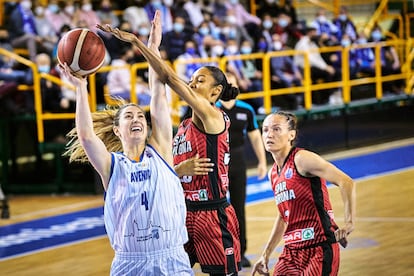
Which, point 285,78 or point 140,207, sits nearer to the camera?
point 140,207

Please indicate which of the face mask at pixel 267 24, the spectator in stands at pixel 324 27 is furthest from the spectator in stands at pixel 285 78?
the spectator in stands at pixel 324 27

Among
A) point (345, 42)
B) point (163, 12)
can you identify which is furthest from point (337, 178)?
point (345, 42)

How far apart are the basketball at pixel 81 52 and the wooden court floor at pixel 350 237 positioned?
4.02 metres

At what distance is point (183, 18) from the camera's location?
19922 millimetres

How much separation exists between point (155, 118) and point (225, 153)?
129cm

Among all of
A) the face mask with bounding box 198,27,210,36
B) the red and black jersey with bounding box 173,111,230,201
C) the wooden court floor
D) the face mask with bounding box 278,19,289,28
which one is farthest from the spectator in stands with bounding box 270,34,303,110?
the red and black jersey with bounding box 173,111,230,201

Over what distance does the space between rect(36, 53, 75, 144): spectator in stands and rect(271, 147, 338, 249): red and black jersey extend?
9.51 meters

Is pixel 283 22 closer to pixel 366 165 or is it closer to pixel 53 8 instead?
pixel 366 165

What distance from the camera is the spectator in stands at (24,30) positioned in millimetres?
17062

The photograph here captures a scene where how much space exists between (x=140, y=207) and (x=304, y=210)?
4.32 feet

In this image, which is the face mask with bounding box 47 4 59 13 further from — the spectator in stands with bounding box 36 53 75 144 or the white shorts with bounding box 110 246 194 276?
the white shorts with bounding box 110 246 194 276

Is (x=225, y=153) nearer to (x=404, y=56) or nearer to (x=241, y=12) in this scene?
(x=241, y=12)

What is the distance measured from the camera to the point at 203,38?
1919 centimetres

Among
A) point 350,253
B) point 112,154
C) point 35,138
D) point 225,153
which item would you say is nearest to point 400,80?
point 35,138
